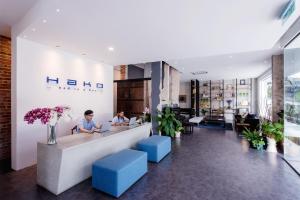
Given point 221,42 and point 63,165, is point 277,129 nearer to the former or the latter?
point 221,42

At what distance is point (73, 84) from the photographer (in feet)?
16.1

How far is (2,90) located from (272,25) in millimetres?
6304

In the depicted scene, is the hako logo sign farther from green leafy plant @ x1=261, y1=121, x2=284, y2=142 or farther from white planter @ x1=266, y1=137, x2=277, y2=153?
white planter @ x1=266, y1=137, x2=277, y2=153

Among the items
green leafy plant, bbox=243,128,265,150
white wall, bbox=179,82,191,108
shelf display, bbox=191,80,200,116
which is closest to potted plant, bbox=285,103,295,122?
green leafy plant, bbox=243,128,265,150

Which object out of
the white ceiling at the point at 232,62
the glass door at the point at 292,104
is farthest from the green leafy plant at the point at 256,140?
the white ceiling at the point at 232,62

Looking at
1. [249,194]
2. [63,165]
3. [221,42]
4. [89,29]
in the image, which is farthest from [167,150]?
[89,29]

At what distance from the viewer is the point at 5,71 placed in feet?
13.8

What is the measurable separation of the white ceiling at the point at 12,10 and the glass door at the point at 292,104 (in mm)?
5532

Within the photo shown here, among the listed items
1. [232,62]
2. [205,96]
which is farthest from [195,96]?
[232,62]

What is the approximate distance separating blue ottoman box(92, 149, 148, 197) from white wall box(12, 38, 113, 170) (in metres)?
2.18

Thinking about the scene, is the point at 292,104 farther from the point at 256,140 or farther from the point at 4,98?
the point at 4,98

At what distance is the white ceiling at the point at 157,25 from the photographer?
97.3 inches

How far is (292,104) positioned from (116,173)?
4367 mm

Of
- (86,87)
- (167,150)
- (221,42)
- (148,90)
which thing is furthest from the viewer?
(148,90)
